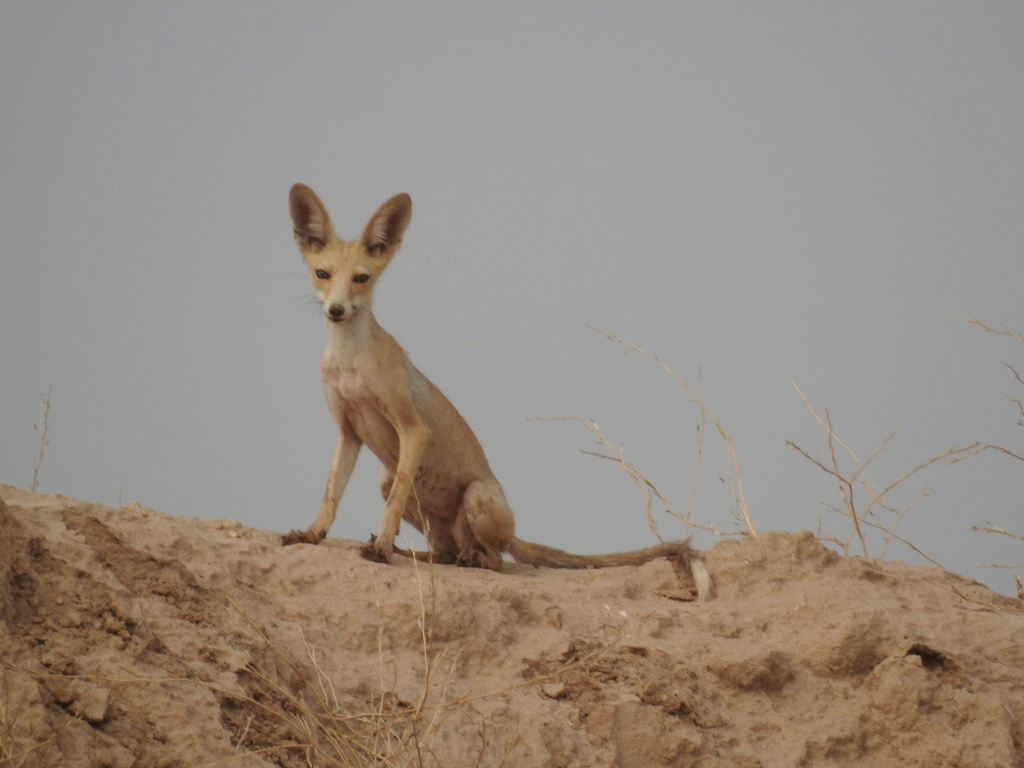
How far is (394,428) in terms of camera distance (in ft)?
22.2

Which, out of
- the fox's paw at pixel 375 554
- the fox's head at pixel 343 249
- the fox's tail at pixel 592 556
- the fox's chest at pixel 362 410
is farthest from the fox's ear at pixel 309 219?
the fox's tail at pixel 592 556

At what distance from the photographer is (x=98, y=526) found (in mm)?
4688

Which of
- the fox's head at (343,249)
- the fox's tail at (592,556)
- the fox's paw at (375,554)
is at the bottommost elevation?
the fox's paw at (375,554)

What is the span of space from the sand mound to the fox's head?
157cm

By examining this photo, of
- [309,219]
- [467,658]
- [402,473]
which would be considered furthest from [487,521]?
[309,219]

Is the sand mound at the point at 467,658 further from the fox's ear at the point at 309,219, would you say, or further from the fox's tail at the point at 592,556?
the fox's ear at the point at 309,219

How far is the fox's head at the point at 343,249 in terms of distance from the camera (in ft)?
21.5

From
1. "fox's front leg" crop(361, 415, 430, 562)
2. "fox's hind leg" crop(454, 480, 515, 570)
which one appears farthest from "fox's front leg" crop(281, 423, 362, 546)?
"fox's hind leg" crop(454, 480, 515, 570)

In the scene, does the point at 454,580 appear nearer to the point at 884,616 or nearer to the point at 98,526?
the point at 98,526

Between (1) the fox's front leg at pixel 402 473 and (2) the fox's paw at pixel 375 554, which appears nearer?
(2) the fox's paw at pixel 375 554

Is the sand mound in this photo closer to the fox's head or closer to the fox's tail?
the fox's tail

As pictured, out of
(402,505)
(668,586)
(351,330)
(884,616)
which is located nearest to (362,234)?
(351,330)

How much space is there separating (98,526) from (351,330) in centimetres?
238

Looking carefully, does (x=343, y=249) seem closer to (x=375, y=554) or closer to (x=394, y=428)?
(x=394, y=428)
